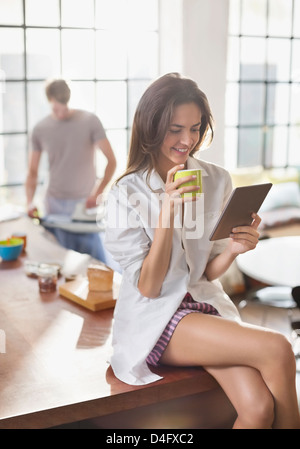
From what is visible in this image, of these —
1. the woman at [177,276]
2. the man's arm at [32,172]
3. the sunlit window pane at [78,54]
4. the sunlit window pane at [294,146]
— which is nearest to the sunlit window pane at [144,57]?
the sunlit window pane at [78,54]

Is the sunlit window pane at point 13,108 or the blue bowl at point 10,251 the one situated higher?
the sunlit window pane at point 13,108

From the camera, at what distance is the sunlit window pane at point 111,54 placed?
5504mm

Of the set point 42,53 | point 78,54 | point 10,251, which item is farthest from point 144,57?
point 10,251

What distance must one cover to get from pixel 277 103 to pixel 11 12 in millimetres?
3165

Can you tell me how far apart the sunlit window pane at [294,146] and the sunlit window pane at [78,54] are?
2.63m

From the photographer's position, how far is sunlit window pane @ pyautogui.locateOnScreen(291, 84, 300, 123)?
22.7ft

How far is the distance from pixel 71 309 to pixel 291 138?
5304 mm

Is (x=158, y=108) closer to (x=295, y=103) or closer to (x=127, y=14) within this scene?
(x=127, y=14)

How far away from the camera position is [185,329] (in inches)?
65.9

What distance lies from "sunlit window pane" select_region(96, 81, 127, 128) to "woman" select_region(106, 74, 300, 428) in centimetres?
382

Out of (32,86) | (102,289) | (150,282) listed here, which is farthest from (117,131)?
(150,282)

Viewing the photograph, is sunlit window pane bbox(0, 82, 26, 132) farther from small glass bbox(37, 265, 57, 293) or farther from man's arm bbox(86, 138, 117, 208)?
small glass bbox(37, 265, 57, 293)

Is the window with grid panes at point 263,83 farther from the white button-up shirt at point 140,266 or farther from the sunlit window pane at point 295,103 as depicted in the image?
the white button-up shirt at point 140,266

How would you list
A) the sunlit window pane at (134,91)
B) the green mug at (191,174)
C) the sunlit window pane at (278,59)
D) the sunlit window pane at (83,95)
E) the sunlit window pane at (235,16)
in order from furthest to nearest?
the sunlit window pane at (278,59), the sunlit window pane at (235,16), the sunlit window pane at (134,91), the sunlit window pane at (83,95), the green mug at (191,174)
